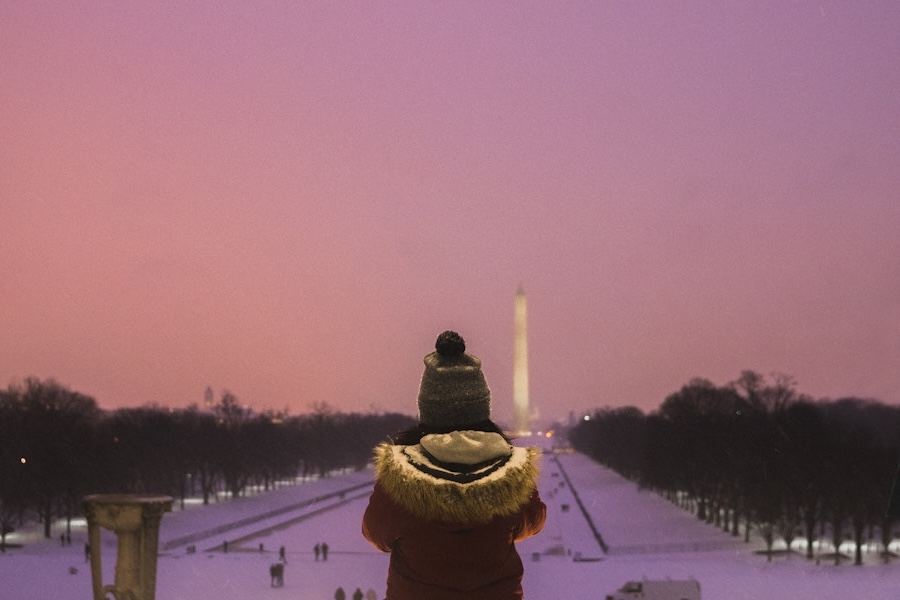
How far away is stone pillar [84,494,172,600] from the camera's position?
4.16 m

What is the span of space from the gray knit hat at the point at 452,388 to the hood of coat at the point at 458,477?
0.28 feet

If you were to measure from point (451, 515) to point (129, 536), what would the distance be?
1.32m

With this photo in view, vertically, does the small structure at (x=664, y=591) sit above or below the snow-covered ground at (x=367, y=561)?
above

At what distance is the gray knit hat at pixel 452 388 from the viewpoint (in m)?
4.10

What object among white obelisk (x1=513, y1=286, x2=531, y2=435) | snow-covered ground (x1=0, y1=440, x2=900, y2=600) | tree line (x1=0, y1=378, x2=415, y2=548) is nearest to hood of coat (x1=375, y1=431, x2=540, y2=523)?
snow-covered ground (x1=0, y1=440, x2=900, y2=600)

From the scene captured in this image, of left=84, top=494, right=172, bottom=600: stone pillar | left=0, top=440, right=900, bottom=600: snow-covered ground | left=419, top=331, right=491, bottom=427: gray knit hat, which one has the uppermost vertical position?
left=419, top=331, right=491, bottom=427: gray knit hat

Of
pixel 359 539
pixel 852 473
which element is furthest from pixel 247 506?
pixel 852 473

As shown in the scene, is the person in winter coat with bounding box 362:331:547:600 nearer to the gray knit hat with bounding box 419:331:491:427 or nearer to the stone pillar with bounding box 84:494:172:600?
the gray knit hat with bounding box 419:331:491:427

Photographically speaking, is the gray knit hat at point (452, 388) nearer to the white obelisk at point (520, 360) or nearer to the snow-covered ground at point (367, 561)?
the snow-covered ground at point (367, 561)

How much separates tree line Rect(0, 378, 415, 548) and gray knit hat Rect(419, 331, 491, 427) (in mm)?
28541

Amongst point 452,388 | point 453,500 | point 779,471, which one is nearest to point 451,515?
point 453,500

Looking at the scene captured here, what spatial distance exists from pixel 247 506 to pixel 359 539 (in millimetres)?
24160

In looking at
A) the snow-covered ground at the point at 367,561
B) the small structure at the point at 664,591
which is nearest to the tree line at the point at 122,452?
the snow-covered ground at the point at 367,561

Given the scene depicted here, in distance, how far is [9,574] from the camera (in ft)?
108
